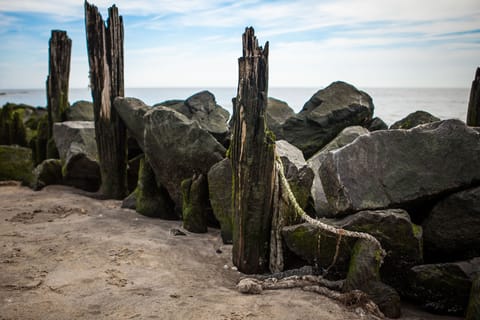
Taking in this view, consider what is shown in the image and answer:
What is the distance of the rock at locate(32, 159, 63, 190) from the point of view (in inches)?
407

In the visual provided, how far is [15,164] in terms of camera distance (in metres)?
10.9

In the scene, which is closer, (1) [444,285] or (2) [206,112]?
(1) [444,285]

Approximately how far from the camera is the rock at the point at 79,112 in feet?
41.0

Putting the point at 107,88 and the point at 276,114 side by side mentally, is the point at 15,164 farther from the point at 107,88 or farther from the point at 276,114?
the point at 276,114

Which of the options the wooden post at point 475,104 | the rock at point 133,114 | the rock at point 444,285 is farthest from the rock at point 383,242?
the rock at point 133,114

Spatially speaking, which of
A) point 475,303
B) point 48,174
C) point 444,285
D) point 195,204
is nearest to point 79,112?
point 48,174

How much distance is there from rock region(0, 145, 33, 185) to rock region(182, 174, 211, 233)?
539 centimetres

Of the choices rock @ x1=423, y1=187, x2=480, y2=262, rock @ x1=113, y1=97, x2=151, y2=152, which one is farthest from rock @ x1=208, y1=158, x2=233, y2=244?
rock @ x1=423, y1=187, x2=480, y2=262

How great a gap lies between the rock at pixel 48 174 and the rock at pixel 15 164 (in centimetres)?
35

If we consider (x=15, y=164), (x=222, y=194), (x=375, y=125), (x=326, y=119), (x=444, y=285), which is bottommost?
(x=444, y=285)

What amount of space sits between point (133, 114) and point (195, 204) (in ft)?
9.63

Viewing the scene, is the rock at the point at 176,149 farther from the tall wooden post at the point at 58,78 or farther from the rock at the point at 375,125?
the tall wooden post at the point at 58,78

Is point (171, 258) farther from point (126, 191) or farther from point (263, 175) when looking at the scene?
point (126, 191)

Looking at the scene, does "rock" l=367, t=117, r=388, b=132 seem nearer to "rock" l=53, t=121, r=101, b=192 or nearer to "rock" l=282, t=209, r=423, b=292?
"rock" l=282, t=209, r=423, b=292
